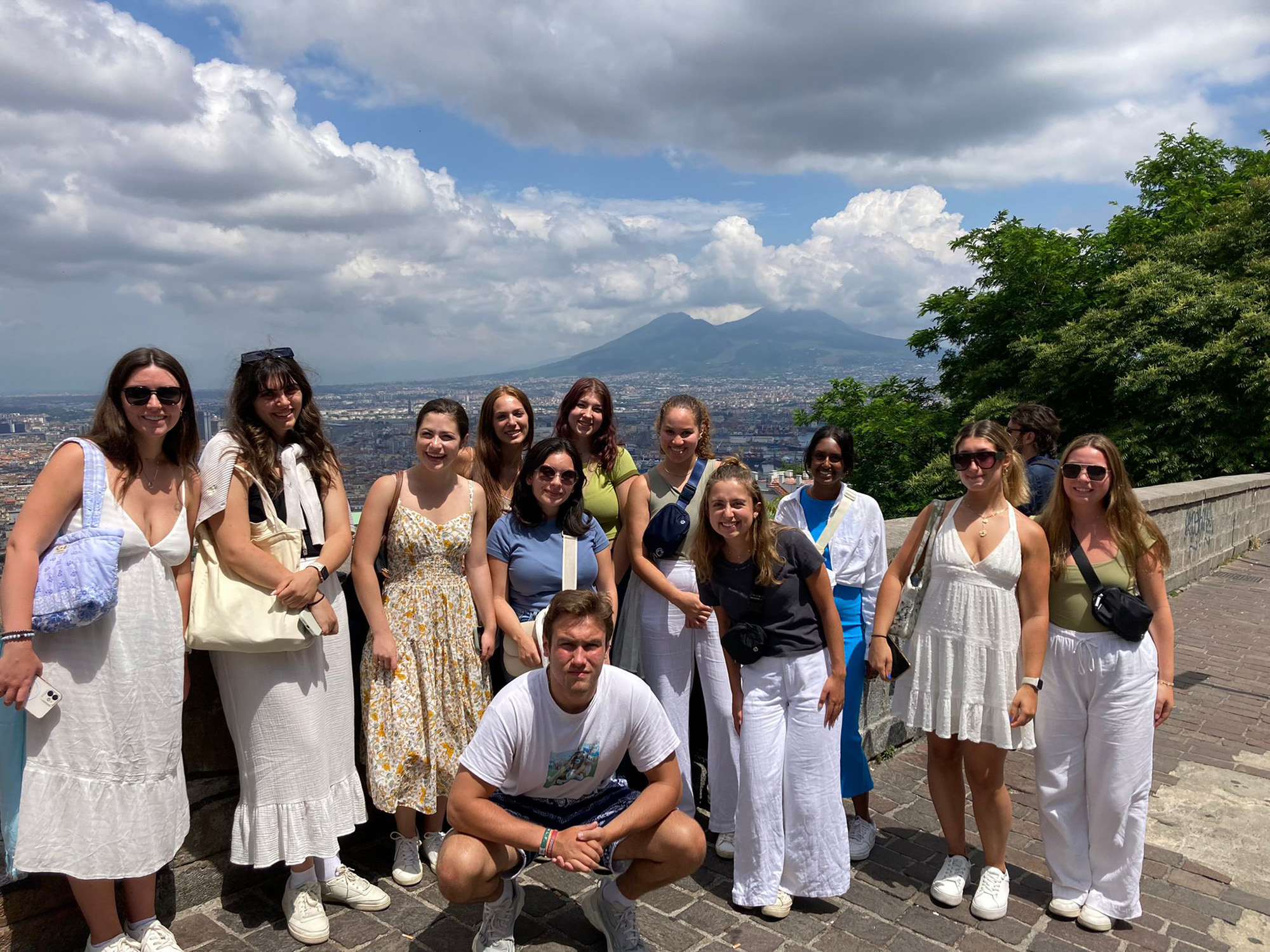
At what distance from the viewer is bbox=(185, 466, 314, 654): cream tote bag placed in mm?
3105

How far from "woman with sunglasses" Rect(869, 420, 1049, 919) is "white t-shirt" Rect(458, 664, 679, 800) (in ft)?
3.97

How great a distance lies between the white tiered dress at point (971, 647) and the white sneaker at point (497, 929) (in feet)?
5.88

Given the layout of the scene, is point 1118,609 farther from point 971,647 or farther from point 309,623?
point 309,623

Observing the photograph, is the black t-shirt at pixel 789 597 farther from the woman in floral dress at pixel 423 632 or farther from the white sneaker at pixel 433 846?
the white sneaker at pixel 433 846

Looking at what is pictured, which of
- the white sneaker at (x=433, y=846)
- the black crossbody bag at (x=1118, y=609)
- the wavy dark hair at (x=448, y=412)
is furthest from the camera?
the white sneaker at (x=433, y=846)

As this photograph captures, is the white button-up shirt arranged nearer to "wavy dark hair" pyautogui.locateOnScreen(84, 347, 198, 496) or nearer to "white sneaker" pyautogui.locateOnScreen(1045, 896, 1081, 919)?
"white sneaker" pyautogui.locateOnScreen(1045, 896, 1081, 919)

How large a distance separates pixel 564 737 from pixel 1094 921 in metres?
2.25

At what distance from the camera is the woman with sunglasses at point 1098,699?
11.5ft

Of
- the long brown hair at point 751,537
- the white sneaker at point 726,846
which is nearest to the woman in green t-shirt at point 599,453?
the long brown hair at point 751,537

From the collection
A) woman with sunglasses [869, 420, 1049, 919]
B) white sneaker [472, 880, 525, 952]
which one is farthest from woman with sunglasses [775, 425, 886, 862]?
white sneaker [472, 880, 525, 952]

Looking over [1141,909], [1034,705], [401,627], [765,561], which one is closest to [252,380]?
[401,627]

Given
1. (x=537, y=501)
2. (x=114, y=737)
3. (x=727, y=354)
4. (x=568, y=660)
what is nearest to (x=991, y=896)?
(x=568, y=660)

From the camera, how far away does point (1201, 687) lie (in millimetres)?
6828

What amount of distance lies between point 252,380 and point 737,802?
2629 millimetres
